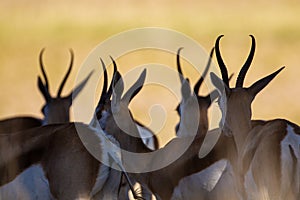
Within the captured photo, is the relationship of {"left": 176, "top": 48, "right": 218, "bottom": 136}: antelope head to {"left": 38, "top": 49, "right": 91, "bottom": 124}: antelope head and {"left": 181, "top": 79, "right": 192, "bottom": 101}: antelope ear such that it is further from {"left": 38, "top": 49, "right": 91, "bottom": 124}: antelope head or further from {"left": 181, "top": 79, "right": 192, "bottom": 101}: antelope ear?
{"left": 38, "top": 49, "right": 91, "bottom": 124}: antelope head


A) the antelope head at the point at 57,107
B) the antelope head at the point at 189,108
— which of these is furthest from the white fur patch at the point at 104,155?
the antelope head at the point at 57,107

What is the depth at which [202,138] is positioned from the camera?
880 centimetres

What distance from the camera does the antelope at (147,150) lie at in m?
8.38

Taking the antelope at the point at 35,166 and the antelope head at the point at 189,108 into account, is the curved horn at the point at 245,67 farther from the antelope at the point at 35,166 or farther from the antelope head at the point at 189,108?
the antelope at the point at 35,166

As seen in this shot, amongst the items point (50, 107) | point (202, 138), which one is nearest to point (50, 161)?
point (202, 138)

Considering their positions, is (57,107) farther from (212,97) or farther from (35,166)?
(35,166)

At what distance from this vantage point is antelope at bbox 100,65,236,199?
27.5 feet

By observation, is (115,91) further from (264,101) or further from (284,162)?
(264,101)

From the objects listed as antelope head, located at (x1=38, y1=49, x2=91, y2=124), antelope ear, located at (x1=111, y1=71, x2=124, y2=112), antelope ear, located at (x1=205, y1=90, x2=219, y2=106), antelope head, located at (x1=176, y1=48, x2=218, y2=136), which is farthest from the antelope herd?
antelope head, located at (x1=38, y1=49, x2=91, y2=124)

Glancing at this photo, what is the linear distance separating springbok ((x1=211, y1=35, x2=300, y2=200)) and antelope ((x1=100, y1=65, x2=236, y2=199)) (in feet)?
0.65

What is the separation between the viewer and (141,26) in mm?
25312

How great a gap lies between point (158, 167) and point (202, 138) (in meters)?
0.51

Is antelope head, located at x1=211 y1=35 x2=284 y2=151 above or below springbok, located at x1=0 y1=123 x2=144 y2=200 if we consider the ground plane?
above

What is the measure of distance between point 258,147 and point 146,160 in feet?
3.90
